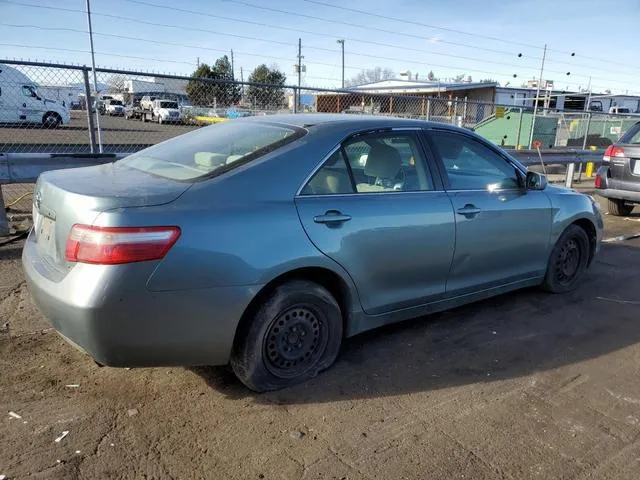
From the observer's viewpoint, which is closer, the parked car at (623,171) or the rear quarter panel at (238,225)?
the rear quarter panel at (238,225)

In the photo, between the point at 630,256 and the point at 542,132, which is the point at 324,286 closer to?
the point at 630,256

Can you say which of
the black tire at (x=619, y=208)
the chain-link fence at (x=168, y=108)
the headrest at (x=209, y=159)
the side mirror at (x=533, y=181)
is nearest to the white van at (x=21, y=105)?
the chain-link fence at (x=168, y=108)

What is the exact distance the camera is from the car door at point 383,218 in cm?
311

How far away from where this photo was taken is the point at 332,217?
310 centimetres

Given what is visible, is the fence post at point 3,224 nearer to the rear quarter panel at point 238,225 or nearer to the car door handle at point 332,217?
the rear quarter panel at point 238,225

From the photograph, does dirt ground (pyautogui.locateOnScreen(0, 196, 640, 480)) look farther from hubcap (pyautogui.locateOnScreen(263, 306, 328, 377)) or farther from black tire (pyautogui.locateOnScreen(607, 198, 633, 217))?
black tire (pyautogui.locateOnScreen(607, 198, 633, 217))

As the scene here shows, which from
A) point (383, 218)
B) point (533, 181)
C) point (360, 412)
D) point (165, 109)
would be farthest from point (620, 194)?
point (165, 109)

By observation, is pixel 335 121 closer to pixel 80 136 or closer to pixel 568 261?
pixel 568 261

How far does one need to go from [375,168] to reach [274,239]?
3.68ft

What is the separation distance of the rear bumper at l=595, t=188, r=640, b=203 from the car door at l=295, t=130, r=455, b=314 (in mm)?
5962

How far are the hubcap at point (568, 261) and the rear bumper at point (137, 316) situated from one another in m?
3.32

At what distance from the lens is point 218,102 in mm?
10008

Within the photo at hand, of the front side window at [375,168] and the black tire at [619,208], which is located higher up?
the front side window at [375,168]

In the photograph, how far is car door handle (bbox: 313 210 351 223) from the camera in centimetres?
304
